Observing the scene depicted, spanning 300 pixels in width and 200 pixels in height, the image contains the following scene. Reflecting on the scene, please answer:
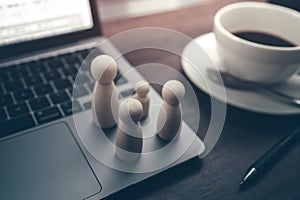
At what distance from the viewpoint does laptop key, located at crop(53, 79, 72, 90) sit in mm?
354

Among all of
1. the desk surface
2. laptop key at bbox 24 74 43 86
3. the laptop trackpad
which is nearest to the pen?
the desk surface

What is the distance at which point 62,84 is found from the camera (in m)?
0.36

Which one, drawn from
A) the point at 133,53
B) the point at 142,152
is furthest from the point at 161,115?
the point at 133,53

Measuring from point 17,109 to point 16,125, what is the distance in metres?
0.02

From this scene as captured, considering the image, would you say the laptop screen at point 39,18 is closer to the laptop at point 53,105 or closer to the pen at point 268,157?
the laptop at point 53,105

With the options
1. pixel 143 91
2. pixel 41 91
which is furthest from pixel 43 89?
pixel 143 91

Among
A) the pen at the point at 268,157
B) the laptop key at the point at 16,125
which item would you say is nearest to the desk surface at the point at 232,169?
the pen at the point at 268,157

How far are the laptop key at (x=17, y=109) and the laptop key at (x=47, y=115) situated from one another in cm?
1

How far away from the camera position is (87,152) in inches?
11.4

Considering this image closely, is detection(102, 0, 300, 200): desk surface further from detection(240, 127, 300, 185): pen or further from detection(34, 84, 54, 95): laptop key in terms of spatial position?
detection(34, 84, 54, 95): laptop key

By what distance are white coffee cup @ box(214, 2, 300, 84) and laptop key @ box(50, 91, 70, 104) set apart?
0.16m

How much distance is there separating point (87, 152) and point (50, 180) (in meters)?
0.04

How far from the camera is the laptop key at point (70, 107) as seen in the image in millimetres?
325

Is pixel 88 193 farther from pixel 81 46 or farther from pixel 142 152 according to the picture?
pixel 81 46
